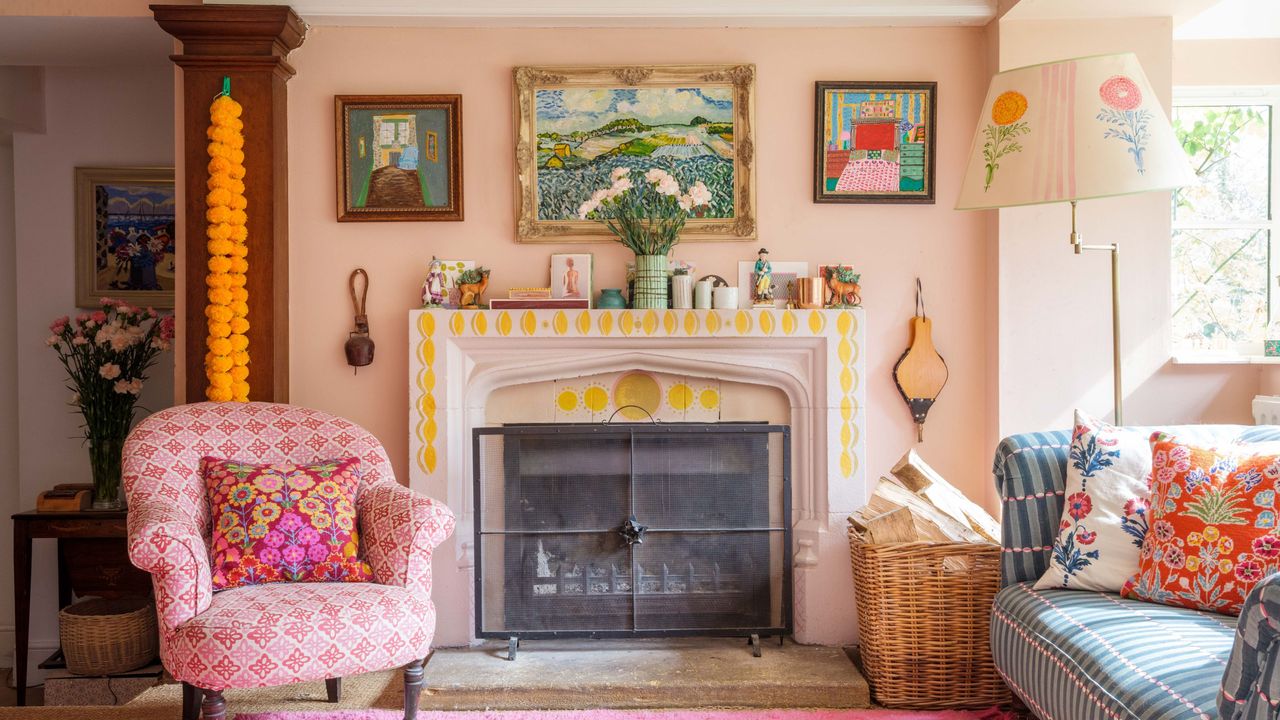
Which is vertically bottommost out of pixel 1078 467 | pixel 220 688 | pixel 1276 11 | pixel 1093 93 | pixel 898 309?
pixel 220 688

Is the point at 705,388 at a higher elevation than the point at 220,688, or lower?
higher

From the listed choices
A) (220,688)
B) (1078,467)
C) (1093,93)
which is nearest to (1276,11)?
(1093,93)

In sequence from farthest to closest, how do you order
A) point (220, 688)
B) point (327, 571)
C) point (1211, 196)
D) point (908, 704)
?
point (1211, 196), point (908, 704), point (327, 571), point (220, 688)

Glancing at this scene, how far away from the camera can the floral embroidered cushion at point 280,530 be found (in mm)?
2434

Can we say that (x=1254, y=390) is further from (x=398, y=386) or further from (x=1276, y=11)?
(x=398, y=386)

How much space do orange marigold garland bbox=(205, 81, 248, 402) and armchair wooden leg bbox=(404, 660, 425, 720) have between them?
1.20m

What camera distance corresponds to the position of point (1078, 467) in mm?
2324

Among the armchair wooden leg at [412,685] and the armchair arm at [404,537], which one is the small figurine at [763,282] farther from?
the armchair wooden leg at [412,685]

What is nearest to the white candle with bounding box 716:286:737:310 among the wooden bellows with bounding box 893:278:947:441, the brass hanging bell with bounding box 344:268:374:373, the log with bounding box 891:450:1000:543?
the wooden bellows with bounding box 893:278:947:441

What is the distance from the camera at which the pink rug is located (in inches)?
105

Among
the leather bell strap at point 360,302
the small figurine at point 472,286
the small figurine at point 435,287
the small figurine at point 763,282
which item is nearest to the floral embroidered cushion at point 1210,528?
the small figurine at point 763,282

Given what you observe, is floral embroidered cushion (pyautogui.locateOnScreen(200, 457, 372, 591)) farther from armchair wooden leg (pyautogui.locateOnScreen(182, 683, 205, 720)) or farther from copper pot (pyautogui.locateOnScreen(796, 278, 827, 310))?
copper pot (pyautogui.locateOnScreen(796, 278, 827, 310))

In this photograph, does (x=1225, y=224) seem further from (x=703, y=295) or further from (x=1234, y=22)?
(x=703, y=295)

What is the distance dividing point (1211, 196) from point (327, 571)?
3.27 metres
